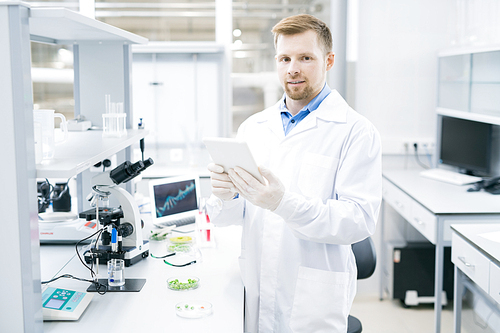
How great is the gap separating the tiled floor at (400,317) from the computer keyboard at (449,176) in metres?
0.86

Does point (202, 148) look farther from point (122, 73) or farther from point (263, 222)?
point (263, 222)

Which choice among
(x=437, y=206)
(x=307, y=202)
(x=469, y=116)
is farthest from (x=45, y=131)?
(x=469, y=116)

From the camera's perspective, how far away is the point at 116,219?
1.75 m

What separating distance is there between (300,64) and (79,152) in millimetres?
755

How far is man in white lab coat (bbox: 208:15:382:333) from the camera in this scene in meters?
1.43

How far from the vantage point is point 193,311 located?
4.56ft

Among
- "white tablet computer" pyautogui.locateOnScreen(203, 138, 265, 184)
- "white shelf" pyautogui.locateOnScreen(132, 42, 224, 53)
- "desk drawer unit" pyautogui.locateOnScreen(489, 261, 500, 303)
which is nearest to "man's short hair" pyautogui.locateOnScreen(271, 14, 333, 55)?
"white tablet computer" pyautogui.locateOnScreen(203, 138, 265, 184)

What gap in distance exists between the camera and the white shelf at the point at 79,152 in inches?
44.6

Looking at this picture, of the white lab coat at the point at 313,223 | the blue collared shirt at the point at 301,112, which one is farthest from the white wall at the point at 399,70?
the white lab coat at the point at 313,223

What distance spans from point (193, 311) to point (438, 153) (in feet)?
8.50

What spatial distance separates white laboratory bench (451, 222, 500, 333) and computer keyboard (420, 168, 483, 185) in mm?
908

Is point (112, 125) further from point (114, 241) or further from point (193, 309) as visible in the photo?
point (193, 309)

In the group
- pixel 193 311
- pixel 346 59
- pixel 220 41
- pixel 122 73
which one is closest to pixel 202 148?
pixel 220 41

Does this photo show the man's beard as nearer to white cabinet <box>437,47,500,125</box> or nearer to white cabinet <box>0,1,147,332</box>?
white cabinet <box>0,1,147,332</box>
